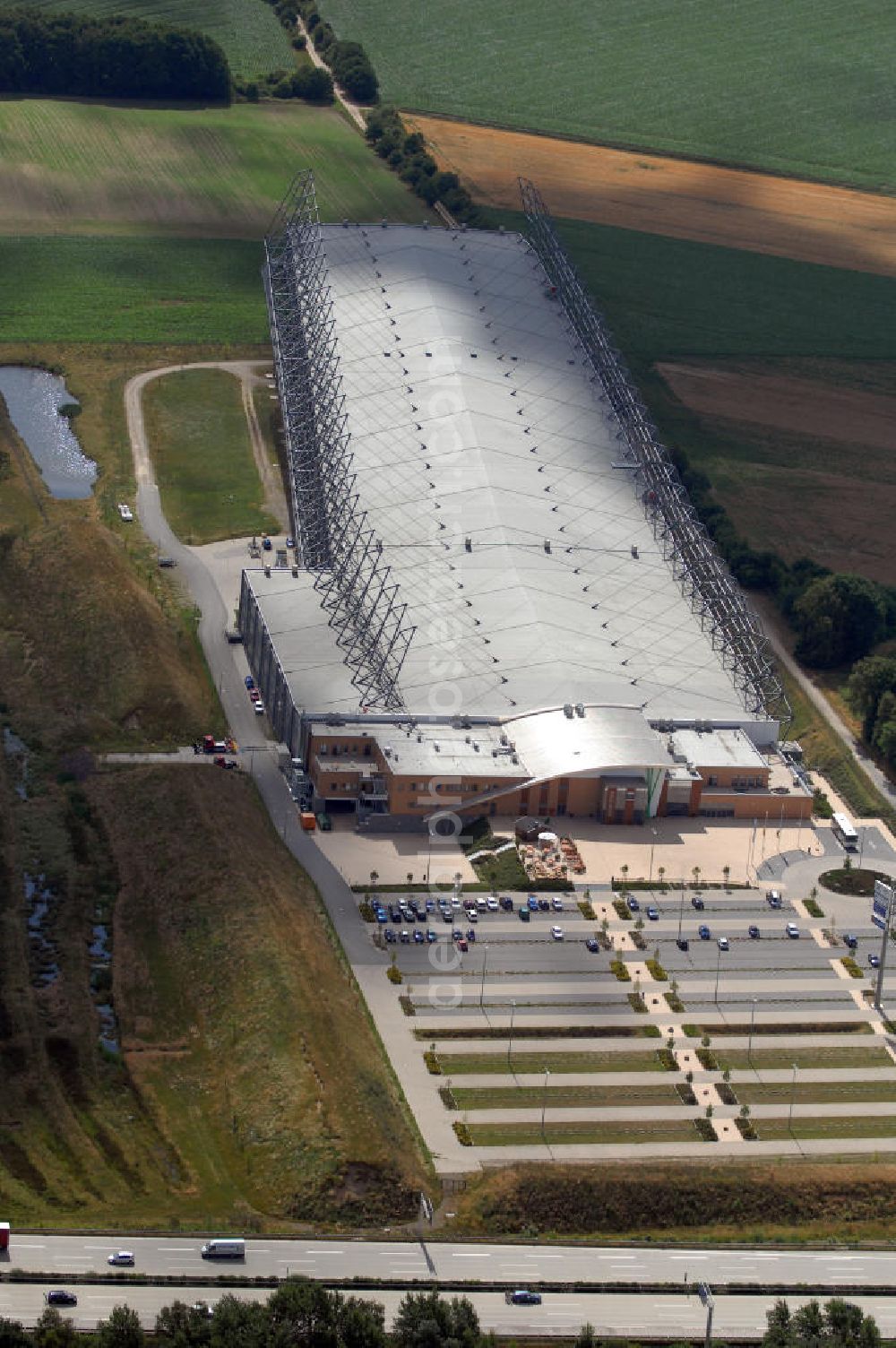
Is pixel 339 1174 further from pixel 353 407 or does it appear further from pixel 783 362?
pixel 783 362

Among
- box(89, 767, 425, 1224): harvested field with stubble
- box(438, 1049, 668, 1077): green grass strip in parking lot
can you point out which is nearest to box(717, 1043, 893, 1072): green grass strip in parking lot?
box(438, 1049, 668, 1077): green grass strip in parking lot

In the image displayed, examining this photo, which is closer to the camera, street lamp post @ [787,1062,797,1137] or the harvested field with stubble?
the harvested field with stubble

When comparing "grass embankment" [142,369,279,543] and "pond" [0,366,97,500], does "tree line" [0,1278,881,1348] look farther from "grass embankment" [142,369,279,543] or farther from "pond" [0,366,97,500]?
"pond" [0,366,97,500]

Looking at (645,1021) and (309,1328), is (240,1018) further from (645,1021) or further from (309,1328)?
(309,1328)

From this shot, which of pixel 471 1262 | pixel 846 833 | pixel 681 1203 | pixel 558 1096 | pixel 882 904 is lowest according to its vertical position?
pixel 471 1262

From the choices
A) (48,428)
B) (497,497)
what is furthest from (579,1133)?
(48,428)

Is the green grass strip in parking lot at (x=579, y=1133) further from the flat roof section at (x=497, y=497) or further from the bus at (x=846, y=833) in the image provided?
the flat roof section at (x=497, y=497)
